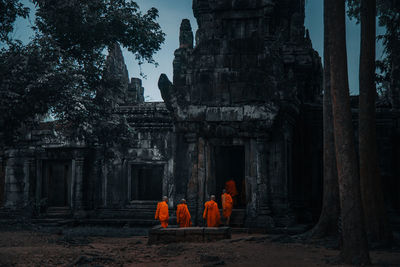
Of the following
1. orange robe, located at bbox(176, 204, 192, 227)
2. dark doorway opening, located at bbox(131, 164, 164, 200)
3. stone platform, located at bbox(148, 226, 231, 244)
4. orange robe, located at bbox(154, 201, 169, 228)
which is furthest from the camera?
dark doorway opening, located at bbox(131, 164, 164, 200)

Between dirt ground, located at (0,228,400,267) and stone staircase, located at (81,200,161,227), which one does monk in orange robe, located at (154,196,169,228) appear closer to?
dirt ground, located at (0,228,400,267)

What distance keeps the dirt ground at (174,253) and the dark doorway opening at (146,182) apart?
220 inches

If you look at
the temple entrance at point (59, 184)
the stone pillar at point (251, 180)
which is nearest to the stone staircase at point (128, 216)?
the temple entrance at point (59, 184)

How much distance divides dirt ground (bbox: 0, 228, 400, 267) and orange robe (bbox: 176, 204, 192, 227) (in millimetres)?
1493

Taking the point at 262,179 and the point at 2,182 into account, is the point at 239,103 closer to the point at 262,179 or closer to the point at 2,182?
the point at 262,179

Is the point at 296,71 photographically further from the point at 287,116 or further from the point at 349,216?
the point at 349,216

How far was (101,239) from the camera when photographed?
13.8m

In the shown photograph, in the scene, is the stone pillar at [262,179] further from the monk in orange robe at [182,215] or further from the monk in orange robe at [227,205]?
the monk in orange robe at [182,215]

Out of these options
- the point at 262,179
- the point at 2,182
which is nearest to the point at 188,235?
the point at 262,179

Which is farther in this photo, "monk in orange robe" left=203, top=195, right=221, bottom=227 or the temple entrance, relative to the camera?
the temple entrance

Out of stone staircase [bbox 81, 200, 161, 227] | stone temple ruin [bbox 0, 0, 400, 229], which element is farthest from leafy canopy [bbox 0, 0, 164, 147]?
stone staircase [bbox 81, 200, 161, 227]

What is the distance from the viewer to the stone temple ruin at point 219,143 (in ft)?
48.1

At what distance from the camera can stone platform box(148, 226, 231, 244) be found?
1198 cm

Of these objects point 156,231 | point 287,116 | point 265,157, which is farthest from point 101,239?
point 287,116
